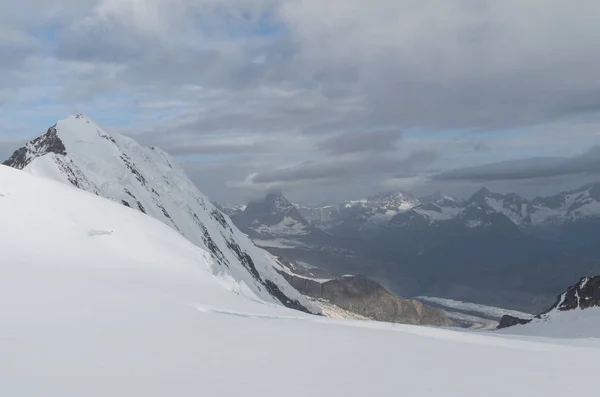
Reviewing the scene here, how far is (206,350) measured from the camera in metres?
13.6

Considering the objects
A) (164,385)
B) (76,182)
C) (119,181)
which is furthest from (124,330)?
(119,181)

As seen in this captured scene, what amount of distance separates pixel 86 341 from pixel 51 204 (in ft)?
70.8

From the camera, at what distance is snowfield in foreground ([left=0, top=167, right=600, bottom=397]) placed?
36.4 feet

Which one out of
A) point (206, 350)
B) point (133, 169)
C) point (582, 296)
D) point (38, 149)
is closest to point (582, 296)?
point (582, 296)

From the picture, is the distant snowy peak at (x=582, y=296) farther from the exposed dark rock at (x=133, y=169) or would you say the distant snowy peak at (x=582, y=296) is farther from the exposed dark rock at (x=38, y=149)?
the exposed dark rock at (x=38, y=149)

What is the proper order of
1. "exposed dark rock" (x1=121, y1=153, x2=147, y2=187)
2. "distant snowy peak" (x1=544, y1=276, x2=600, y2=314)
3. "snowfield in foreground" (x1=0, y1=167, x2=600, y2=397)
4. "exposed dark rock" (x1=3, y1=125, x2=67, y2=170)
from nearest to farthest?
"snowfield in foreground" (x1=0, y1=167, x2=600, y2=397) < "distant snowy peak" (x1=544, y1=276, x2=600, y2=314) < "exposed dark rock" (x1=3, y1=125, x2=67, y2=170) < "exposed dark rock" (x1=121, y1=153, x2=147, y2=187)

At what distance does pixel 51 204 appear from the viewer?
32.4 metres

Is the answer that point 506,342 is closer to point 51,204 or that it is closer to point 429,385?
point 429,385

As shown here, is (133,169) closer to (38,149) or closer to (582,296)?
(38,149)

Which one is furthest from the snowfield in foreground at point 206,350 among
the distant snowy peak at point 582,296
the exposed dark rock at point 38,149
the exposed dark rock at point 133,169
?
the exposed dark rock at point 133,169

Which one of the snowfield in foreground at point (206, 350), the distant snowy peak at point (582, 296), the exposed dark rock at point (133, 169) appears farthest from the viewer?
the exposed dark rock at point (133, 169)

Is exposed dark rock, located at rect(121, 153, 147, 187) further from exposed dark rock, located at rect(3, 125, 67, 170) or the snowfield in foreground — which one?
the snowfield in foreground

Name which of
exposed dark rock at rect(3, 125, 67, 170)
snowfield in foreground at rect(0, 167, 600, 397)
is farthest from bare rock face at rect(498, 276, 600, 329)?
exposed dark rock at rect(3, 125, 67, 170)

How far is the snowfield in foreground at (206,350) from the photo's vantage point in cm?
1109
